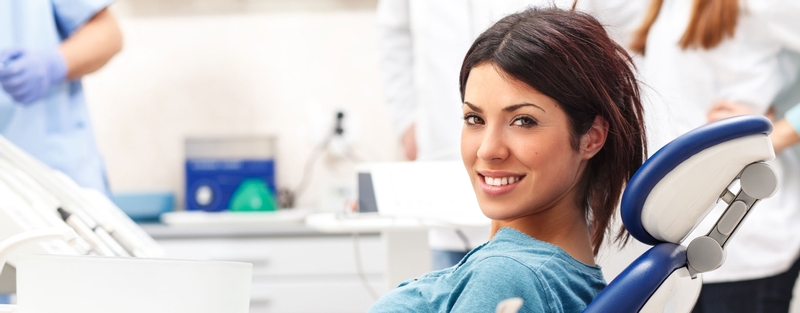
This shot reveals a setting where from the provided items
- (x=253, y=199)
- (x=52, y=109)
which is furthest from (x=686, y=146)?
(x=253, y=199)

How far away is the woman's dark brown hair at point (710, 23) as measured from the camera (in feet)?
4.80

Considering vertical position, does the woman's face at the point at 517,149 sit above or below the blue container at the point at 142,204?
above

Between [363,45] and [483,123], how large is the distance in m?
2.24

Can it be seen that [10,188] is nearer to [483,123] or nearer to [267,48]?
[483,123]

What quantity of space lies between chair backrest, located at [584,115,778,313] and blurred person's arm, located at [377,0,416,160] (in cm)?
142

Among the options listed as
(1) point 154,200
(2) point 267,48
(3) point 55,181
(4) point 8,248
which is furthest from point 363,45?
(4) point 8,248

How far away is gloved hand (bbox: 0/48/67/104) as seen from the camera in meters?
1.46

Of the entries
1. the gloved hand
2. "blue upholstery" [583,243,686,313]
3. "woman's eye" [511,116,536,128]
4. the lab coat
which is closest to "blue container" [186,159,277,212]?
the gloved hand

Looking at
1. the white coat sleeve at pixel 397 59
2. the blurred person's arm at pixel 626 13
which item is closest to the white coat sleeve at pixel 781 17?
the blurred person's arm at pixel 626 13

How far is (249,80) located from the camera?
9.89 feet

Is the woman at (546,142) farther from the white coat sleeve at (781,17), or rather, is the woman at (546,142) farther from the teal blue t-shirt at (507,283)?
the white coat sleeve at (781,17)

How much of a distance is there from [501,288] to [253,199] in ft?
7.08

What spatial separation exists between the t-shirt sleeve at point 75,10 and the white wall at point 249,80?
4.45 ft

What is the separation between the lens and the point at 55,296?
0.64m
